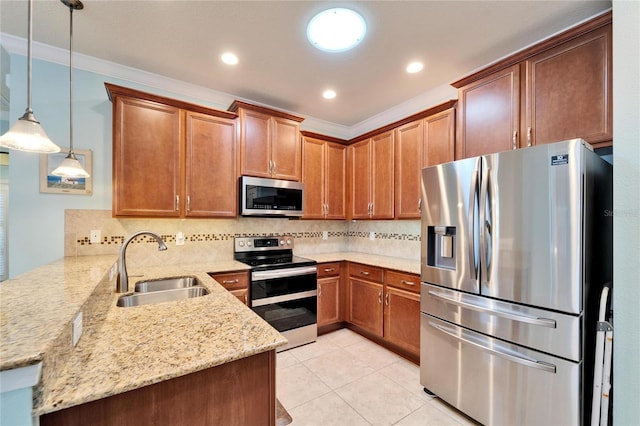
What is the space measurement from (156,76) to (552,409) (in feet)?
12.8

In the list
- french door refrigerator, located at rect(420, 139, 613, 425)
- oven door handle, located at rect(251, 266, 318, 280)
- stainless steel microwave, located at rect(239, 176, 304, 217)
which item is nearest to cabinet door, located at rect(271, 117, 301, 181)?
stainless steel microwave, located at rect(239, 176, 304, 217)

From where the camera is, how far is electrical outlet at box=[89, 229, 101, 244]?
7.95 ft

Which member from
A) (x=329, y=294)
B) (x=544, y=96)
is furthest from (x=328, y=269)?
(x=544, y=96)

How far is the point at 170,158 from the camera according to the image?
252 centimetres

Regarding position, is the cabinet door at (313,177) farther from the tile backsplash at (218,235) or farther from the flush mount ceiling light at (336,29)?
the flush mount ceiling light at (336,29)

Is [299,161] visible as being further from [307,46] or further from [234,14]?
[234,14]

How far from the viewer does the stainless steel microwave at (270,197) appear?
2.81m

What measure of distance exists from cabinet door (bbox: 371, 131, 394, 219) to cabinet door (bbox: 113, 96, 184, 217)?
6.93 feet

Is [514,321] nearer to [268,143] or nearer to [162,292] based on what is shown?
[162,292]

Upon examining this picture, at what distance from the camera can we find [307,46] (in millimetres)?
2180

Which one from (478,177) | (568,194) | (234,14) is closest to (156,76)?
(234,14)

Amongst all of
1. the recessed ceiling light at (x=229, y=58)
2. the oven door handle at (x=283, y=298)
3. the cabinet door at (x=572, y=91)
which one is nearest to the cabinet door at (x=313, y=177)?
the oven door handle at (x=283, y=298)

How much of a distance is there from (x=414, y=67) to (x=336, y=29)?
2.96 feet

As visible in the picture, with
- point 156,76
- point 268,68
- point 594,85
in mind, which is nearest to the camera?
point 594,85
